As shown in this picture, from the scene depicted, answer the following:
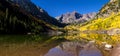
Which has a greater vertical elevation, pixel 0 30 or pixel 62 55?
pixel 0 30

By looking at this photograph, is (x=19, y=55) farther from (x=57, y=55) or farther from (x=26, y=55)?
(x=57, y=55)

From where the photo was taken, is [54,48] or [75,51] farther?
[54,48]

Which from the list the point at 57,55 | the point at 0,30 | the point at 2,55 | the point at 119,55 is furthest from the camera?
the point at 0,30

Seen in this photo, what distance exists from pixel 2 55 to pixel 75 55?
14.2m

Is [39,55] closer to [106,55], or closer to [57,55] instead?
[57,55]

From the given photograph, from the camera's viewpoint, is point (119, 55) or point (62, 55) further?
point (62, 55)

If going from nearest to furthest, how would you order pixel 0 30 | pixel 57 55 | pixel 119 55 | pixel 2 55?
pixel 119 55 < pixel 2 55 < pixel 57 55 < pixel 0 30

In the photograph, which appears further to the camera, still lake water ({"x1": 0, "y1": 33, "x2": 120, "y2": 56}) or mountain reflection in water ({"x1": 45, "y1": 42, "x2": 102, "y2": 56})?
still lake water ({"x1": 0, "y1": 33, "x2": 120, "y2": 56})

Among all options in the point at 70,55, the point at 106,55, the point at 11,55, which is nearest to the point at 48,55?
the point at 70,55

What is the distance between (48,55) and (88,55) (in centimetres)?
812

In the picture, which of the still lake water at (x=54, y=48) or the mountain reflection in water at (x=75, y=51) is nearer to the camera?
the mountain reflection in water at (x=75, y=51)

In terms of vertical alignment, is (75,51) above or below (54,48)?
below

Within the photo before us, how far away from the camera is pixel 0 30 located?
19938cm

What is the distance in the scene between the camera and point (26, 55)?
42.0 meters
